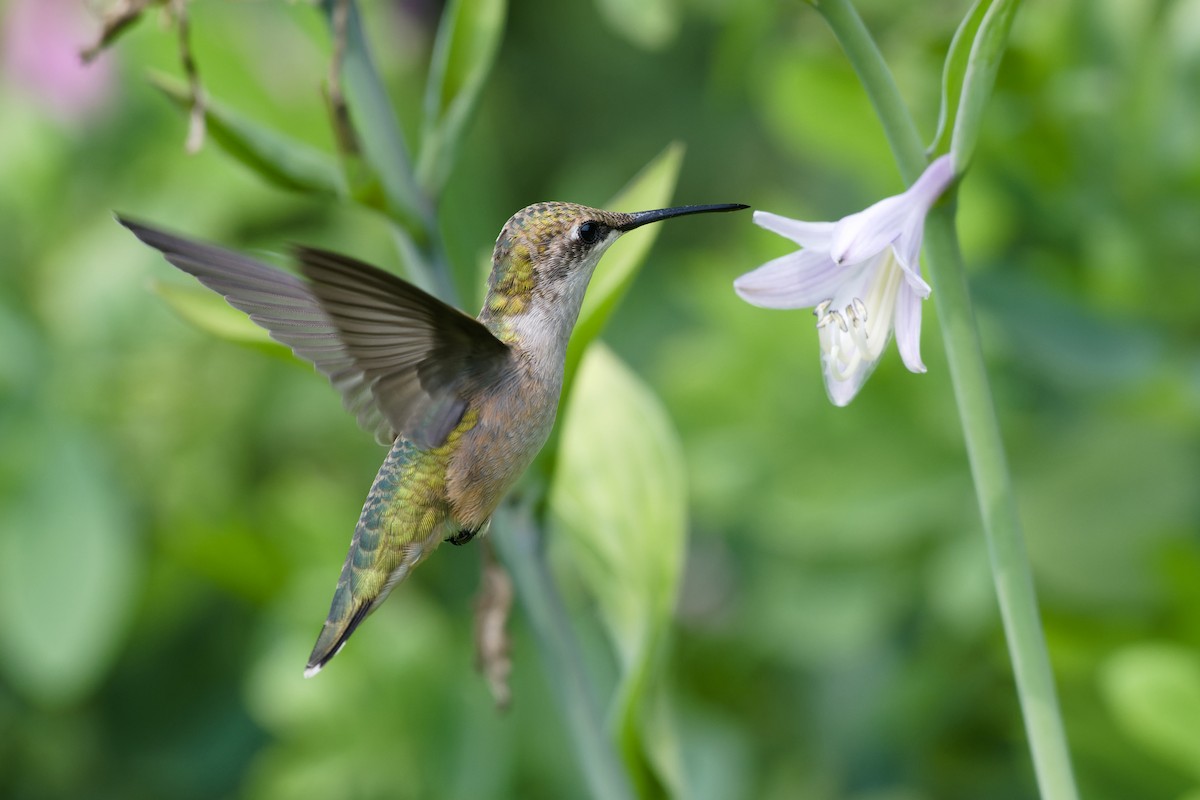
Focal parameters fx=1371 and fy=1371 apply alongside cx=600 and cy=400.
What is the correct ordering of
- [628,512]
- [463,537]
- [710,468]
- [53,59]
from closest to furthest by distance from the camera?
[463,537] → [628,512] → [710,468] → [53,59]

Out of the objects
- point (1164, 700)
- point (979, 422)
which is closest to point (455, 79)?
point (979, 422)

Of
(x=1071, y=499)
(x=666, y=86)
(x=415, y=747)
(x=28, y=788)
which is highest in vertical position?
(x=666, y=86)

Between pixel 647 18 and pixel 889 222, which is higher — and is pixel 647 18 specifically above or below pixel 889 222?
above

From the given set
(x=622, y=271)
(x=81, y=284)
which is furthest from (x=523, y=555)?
(x=81, y=284)

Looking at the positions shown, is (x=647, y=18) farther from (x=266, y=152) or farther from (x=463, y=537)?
(x=463, y=537)

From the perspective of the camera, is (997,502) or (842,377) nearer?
(997,502)

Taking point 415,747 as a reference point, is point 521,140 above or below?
above

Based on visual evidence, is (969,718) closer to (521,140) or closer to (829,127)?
(829,127)
